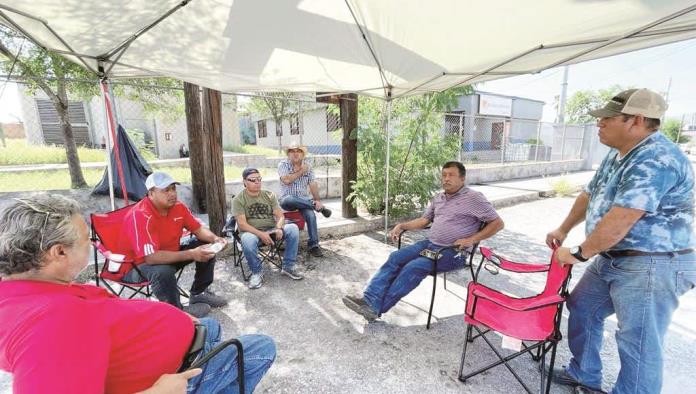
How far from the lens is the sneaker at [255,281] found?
3.36 m

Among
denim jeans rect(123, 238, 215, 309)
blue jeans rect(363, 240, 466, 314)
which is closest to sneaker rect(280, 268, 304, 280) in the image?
blue jeans rect(363, 240, 466, 314)

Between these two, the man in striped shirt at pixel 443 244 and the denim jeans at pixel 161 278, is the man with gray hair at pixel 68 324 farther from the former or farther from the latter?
the man in striped shirt at pixel 443 244

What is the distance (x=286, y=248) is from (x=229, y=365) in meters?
2.24

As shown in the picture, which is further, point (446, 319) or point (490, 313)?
point (446, 319)

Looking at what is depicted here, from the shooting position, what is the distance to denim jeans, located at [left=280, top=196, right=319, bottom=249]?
4.26m

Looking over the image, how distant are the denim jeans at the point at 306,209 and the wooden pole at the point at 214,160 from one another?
2.84 feet

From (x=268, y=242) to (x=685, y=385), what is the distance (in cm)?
338

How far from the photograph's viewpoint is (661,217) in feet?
5.31

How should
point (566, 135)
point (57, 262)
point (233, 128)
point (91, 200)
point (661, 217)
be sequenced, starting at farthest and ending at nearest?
point (233, 128) < point (566, 135) < point (91, 200) < point (661, 217) < point (57, 262)

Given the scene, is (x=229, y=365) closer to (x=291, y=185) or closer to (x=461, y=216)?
(x=461, y=216)

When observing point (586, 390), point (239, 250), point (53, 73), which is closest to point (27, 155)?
point (53, 73)

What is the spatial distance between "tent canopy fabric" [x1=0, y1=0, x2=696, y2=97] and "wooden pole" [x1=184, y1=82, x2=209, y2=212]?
4.80ft

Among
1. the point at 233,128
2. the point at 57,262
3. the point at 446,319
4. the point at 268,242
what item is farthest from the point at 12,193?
the point at 233,128

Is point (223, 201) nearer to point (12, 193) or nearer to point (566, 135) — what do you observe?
point (12, 193)
